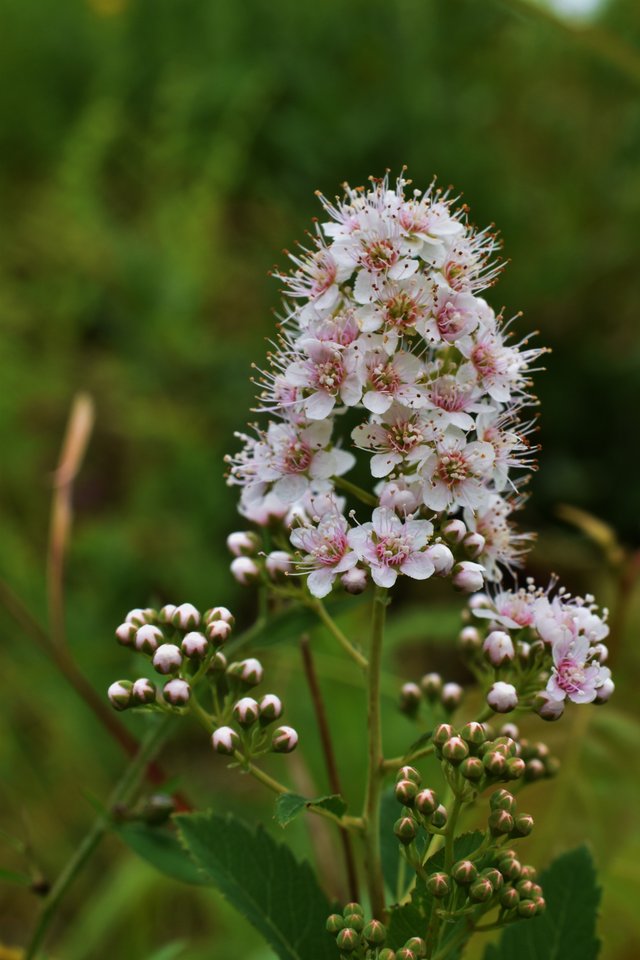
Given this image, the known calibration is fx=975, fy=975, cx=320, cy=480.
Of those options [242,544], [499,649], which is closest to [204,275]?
[242,544]

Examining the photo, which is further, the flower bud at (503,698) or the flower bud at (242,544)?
the flower bud at (242,544)

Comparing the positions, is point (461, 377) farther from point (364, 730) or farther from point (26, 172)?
point (26, 172)

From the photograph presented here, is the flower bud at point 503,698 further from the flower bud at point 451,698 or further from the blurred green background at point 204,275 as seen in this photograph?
the blurred green background at point 204,275

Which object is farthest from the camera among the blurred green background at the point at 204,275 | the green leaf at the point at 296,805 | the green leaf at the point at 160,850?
the blurred green background at the point at 204,275

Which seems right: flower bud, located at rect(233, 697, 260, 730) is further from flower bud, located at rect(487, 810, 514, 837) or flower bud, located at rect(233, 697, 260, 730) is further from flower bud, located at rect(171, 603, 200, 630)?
flower bud, located at rect(487, 810, 514, 837)

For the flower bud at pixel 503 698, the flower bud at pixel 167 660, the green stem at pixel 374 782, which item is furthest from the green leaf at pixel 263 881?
the flower bud at pixel 503 698

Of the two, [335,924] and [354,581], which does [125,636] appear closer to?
[354,581]
